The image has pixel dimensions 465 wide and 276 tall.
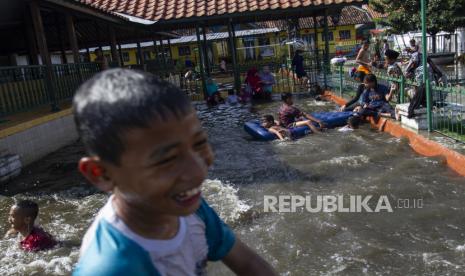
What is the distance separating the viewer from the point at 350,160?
7102 millimetres

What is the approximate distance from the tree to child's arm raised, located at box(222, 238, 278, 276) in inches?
882

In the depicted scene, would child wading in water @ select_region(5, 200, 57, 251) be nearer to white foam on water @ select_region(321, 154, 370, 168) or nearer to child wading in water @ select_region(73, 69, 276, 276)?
child wading in water @ select_region(73, 69, 276, 276)

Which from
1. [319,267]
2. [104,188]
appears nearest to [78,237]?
[319,267]

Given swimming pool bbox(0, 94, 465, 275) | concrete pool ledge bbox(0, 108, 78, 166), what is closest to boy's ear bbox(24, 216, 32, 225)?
swimming pool bbox(0, 94, 465, 275)

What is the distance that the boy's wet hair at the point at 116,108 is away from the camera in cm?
106

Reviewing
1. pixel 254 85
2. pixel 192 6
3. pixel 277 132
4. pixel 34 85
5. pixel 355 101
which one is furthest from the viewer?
pixel 254 85

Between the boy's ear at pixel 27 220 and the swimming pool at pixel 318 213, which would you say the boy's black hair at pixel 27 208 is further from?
the swimming pool at pixel 318 213

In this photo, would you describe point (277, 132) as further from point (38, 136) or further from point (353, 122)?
point (38, 136)

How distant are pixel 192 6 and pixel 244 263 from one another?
48.1ft

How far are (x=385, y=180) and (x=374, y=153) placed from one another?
56.7 inches

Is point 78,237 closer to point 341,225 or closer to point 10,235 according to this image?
point 10,235

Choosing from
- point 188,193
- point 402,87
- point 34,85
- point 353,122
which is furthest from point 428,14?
point 188,193

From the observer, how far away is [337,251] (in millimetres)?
4223

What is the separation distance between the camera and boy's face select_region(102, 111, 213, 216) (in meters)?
1.08
